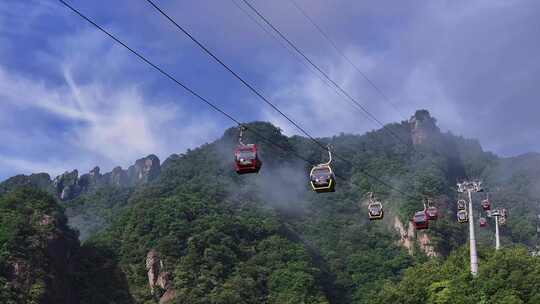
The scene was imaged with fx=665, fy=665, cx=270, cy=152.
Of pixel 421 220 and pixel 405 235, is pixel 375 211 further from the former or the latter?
pixel 405 235

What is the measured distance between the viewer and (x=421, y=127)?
18562 cm

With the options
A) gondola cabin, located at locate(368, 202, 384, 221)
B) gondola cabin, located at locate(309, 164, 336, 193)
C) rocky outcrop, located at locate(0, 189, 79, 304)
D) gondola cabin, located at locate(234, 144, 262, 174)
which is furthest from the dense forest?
gondola cabin, located at locate(234, 144, 262, 174)

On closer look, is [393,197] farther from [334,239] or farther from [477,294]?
[477,294]

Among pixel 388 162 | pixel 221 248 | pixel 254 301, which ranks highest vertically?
pixel 388 162

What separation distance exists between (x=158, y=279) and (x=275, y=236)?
83.1 feet

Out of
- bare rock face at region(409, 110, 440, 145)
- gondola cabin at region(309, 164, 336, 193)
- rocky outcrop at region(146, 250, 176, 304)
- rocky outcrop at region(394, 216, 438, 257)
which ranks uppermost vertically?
bare rock face at region(409, 110, 440, 145)

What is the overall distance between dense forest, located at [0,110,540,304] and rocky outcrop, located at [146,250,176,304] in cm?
21

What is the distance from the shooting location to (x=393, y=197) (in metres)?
144

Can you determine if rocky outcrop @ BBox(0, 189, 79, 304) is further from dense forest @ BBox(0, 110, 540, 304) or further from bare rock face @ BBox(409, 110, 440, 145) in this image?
bare rock face @ BBox(409, 110, 440, 145)

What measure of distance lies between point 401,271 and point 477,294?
6689cm

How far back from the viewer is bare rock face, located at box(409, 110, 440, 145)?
18425cm

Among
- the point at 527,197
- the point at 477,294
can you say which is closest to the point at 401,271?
the point at 527,197

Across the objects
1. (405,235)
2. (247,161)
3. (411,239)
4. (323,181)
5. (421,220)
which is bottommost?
(323,181)

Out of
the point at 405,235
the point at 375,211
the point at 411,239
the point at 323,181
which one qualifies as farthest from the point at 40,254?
the point at 323,181
